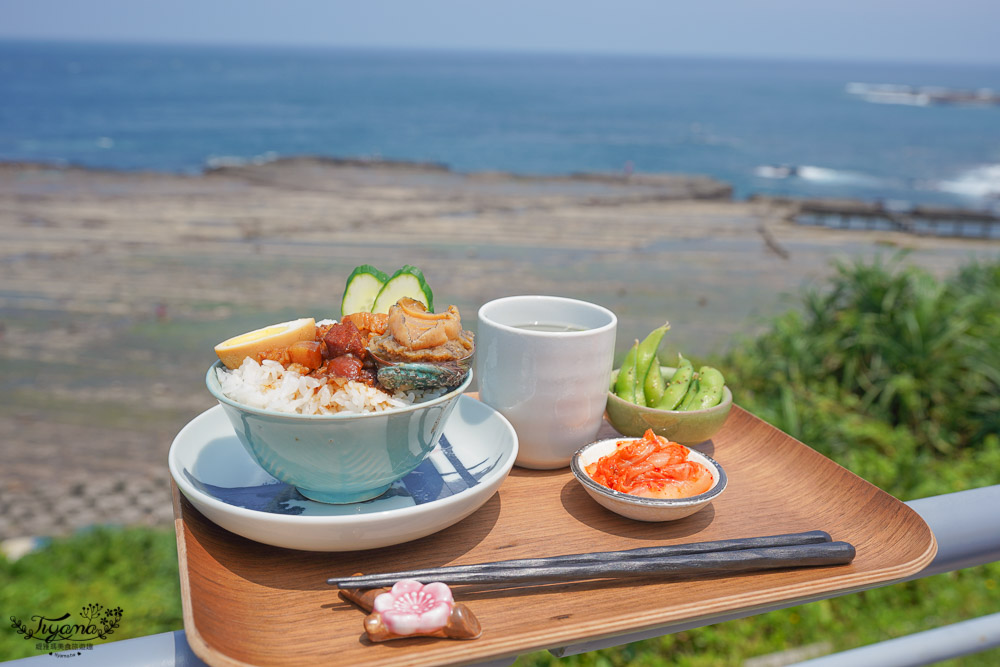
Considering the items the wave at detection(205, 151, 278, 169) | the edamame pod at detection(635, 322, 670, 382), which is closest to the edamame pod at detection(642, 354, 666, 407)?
the edamame pod at detection(635, 322, 670, 382)

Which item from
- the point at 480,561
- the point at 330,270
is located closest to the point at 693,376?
the point at 480,561

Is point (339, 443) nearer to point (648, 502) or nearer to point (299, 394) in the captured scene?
point (299, 394)

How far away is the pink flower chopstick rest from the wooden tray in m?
0.02

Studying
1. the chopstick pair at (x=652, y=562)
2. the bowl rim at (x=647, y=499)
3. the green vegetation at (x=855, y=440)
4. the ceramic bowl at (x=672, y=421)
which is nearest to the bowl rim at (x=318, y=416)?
the chopstick pair at (x=652, y=562)

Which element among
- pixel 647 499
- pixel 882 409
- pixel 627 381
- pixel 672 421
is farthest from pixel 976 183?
pixel 647 499

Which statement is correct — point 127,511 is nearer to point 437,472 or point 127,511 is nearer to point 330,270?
point 437,472

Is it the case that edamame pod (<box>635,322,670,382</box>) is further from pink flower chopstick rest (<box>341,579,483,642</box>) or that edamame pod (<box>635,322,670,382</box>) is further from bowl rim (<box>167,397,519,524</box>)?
pink flower chopstick rest (<box>341,579,483,642</box>)

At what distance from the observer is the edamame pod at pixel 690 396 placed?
202 centimetres

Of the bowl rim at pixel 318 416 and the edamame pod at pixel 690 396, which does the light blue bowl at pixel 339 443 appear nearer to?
the bowl rim at pixel 318 416

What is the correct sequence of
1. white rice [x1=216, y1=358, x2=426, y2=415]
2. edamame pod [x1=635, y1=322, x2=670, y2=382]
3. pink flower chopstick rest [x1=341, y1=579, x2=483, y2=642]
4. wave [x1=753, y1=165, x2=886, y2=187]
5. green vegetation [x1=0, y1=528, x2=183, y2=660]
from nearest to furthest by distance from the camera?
pink flower chopstick rest [x1=341, y1=579, x2=483, y2=642] → white rice [x1=216, y1=358, x2=426, y2=415] → edamame pod [x1=635, y1=322, x2=670, y2=382] → green vegetation [x1=0, y1=528, x2=183, y2=660] → wave [x1=753, y1=165, x2=886, y2=187]

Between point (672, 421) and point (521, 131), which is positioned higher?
point (672, 421)

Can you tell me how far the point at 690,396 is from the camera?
2045 millimetres

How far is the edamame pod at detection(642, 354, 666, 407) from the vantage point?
208 cm

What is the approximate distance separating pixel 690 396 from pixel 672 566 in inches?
32.2
